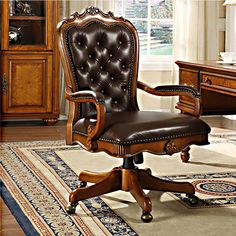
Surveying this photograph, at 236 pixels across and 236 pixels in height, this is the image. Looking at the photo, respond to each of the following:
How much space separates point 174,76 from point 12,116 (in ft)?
5.95

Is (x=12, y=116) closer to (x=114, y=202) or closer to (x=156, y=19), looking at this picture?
(x=156, y=19)

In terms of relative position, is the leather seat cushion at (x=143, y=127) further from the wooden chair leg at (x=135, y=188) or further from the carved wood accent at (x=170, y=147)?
the wooden chair leg at (x=135, y=188)

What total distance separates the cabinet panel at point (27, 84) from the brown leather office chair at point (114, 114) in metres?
2.34

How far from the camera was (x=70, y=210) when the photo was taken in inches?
138

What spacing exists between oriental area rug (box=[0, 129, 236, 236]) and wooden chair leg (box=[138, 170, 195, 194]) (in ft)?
0.27

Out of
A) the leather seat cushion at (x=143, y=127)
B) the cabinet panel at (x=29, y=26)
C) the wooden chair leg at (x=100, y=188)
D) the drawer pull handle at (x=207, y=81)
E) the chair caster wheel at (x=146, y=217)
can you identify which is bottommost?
the chair caster wheel at (x=146, y=217)

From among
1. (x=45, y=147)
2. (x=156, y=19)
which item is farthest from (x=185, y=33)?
(x=45, y=147)

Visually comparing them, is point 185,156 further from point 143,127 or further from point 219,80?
point 143,127

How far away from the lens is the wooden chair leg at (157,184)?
11.9 feet

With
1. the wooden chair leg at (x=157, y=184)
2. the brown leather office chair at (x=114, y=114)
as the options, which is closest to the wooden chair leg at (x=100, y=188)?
the brown leather office chair at (x=114, y=114)

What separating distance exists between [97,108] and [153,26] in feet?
12.9

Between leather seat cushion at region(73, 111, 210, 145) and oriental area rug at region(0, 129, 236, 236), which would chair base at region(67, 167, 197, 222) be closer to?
oriental area rug at region(0, 129, 236, 236)

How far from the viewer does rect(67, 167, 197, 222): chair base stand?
3451 mm

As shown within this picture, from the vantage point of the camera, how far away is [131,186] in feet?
11.6
